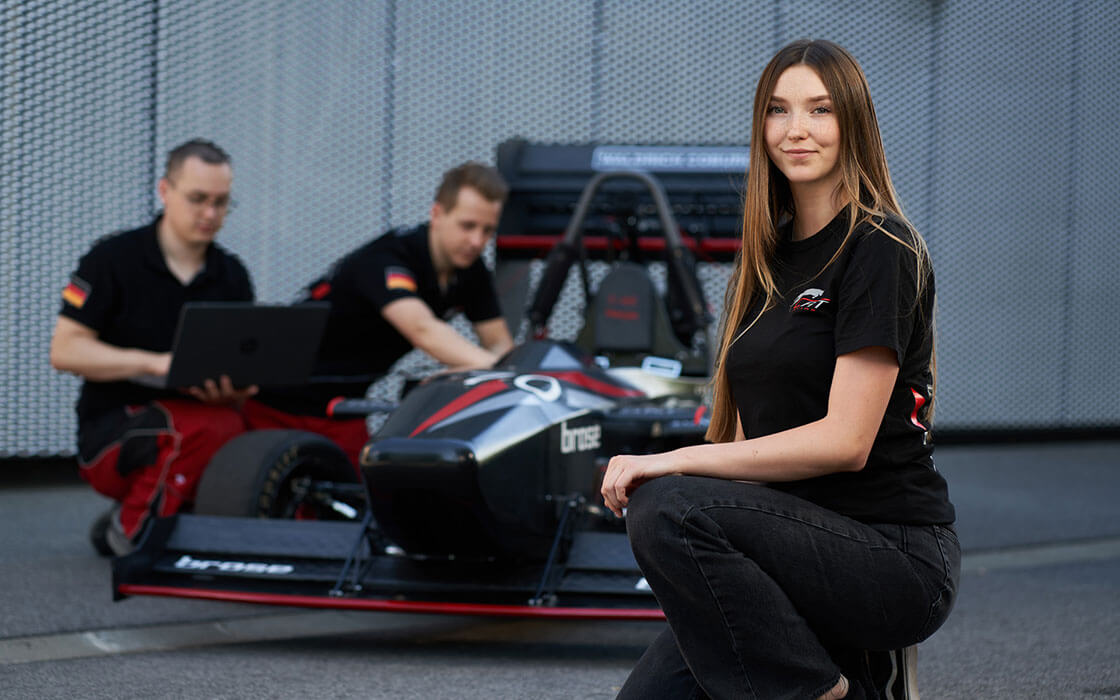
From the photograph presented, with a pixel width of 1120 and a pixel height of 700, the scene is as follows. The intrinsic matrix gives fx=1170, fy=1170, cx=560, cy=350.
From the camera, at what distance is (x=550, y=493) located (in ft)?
10.1

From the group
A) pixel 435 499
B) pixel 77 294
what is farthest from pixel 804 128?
pixel 77 294

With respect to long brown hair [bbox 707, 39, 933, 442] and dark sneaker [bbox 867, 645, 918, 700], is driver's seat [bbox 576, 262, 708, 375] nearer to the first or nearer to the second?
long brown hair [bbox 707, 39, 933, 442]

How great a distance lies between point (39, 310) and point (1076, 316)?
7.30m

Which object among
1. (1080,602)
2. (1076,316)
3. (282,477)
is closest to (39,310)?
(282,477)

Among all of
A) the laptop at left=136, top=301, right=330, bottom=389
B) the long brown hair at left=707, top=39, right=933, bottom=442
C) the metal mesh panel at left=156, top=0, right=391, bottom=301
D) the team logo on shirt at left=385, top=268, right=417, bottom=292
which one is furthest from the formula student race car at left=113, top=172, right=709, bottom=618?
the metal mesh panel at left=156, top=0, right=391, bottom=301

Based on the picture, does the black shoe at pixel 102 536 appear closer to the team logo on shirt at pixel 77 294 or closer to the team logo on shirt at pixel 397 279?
the team logo on shirt at pixel 77 294

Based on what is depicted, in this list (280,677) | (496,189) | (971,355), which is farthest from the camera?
(971,355)

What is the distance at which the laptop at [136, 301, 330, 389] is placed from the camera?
372 cm

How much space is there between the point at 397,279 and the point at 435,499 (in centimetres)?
156

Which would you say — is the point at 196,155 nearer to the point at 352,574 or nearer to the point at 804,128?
the point at 352,574

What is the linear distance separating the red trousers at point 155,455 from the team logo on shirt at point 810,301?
8.48 feet

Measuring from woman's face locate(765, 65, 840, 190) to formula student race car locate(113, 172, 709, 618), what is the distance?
116 cm

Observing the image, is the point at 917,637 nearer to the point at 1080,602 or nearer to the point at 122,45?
the point at 1080,602

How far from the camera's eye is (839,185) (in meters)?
1.95
